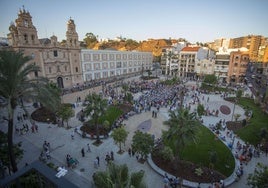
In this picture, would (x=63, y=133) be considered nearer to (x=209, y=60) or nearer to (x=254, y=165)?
(x=254, y=165)

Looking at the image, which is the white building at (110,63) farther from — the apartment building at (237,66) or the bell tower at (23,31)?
the apartment building at (237,66)

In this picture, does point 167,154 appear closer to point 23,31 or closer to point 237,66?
point 23,31

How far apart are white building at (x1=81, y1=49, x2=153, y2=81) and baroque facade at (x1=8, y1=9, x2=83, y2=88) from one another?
3498 mm

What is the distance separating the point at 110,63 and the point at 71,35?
2069cm

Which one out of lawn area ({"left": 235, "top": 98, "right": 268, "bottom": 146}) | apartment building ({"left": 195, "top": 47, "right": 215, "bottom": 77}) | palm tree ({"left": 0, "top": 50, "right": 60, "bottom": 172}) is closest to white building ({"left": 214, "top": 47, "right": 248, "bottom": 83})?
apartment building ({"left": 195, "top": 47, "right": 215, "bottom": 77})

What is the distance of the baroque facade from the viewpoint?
3894 centimetres

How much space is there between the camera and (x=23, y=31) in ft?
128

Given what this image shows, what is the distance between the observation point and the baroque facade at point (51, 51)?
3894 cm

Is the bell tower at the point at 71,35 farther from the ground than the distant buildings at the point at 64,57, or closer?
farther from the ground

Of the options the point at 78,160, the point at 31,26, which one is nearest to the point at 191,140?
the point at 78,160

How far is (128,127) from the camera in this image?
1056 inches

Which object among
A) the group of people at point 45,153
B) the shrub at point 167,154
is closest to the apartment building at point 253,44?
the shrub at point 167,154

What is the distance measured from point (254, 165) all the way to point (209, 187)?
8026mm

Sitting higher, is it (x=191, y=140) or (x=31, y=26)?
(x=31, y=26)
